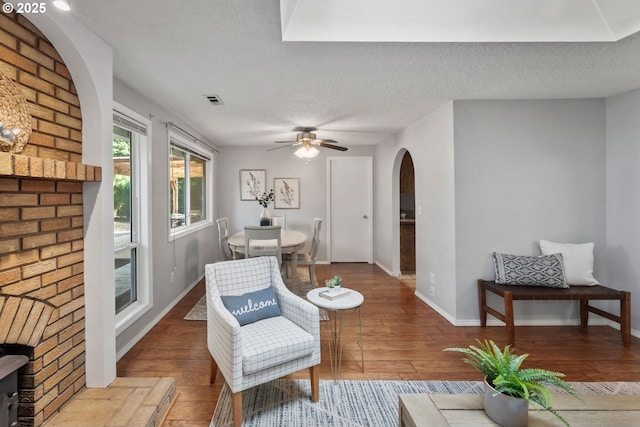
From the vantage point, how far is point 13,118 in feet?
4.33

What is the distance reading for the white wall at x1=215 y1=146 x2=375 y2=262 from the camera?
5.59 meters

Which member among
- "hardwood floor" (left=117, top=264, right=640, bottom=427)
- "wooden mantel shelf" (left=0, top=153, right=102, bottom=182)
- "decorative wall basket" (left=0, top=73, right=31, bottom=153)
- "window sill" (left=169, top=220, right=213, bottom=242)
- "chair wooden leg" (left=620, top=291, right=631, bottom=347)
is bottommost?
"hardwood floor" (left=117, top=264, right=640, bottom=427)

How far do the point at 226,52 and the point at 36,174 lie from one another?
1281 mm

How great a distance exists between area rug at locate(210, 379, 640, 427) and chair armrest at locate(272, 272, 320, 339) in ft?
1.40

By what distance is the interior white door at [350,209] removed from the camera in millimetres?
5672

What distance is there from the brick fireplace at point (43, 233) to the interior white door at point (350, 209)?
4.25 metres

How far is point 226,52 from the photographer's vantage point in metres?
2.01

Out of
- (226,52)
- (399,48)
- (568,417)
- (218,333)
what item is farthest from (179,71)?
(568,417)

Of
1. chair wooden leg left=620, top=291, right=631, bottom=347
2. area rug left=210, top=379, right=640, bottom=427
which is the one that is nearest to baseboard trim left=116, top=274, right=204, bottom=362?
area rug left=210, top=379, right=640, bottom=427

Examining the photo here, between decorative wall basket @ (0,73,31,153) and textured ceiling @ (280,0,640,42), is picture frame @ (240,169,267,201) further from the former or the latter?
decorative wall basket @ (0,73,31,153)

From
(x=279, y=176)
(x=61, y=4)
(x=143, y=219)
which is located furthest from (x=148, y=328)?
(x=279, y=176)

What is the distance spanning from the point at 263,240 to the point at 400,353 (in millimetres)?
1912

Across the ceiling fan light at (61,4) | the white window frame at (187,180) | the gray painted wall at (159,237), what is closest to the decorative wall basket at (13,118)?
the ceiling fan light at (61,4)

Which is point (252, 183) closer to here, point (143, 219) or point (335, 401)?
point (143, 219)
